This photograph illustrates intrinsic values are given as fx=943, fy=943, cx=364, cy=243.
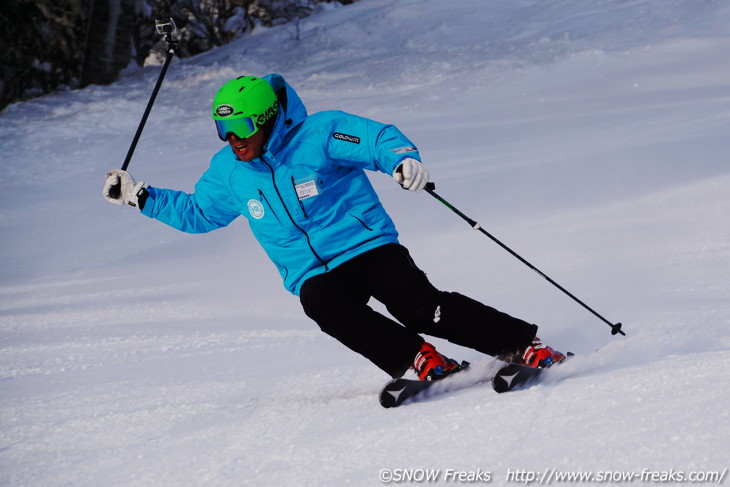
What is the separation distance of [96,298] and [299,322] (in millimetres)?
1652

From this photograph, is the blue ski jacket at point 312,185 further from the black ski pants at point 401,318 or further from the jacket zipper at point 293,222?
the black ski pants at point 401,318

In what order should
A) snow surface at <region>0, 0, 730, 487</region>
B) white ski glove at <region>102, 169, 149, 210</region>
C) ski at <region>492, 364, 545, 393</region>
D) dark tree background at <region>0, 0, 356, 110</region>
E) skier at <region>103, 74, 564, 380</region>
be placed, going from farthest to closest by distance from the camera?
dark tree background at <region>0, 0, 356, 110</region>, white ski glove at <region>102, 169, 149, 210</region>, skier at <region>103, 74, 564, 380</region>, ski at <region>492, 364, 545, 393</region>, snow surface at <region>0, 0, 730, 487</region>

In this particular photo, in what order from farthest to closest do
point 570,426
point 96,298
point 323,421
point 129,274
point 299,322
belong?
point 129,274, point 96,298, point 299,322, point 323,421, point 570,426

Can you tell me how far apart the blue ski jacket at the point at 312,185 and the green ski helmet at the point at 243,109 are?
0.07m

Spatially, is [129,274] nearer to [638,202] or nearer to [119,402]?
[119,402]

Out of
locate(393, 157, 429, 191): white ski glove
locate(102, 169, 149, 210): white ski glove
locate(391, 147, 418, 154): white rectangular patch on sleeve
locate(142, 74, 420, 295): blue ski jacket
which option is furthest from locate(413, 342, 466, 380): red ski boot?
locate(102, 169, 149, 210): white ski glove

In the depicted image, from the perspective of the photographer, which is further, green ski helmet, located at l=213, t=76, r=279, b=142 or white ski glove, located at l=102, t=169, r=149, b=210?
white ski glove, located at l=102, t=169, r=149, b=210

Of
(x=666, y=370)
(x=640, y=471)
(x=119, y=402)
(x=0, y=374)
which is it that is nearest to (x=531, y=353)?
(x=666, y=370)

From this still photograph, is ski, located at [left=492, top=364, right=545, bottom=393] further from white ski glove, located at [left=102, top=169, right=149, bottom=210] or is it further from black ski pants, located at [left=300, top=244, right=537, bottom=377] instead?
white ski glove, located at [left=102, top=169, right=149, bottom=210]

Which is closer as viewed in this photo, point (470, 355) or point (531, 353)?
point (531, 353)

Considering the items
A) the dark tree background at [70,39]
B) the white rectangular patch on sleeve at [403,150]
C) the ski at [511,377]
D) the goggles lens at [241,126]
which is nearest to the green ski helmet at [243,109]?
the goggles lens at [241,126]

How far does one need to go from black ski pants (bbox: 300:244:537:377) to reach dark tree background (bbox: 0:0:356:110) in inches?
431

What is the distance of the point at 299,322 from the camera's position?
461 cm

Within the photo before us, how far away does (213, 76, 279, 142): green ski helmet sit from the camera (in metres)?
3.14
